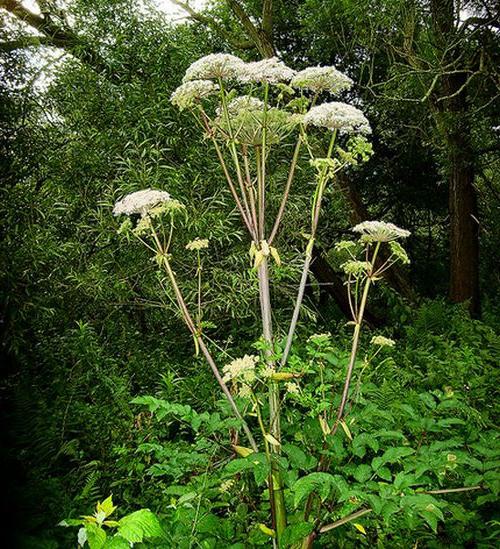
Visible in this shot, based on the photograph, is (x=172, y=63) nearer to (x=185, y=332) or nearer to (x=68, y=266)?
(x=68, y=266)

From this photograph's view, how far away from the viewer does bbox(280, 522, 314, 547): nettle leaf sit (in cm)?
155

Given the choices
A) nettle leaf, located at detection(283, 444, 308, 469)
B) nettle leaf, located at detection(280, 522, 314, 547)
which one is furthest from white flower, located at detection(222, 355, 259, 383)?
nettle leaf, located at detection(280, 522, 314, 547)

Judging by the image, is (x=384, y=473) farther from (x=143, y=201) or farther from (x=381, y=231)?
(x=143, y=201)

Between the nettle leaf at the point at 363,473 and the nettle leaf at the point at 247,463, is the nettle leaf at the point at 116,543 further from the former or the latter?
the nettle leaf at the point at 363,473

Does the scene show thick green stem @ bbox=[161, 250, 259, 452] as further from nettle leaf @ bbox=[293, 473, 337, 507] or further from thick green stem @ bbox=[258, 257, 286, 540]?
nettle leaf @ bbox=[293, 473, 337, 507]

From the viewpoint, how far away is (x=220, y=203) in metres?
4.63

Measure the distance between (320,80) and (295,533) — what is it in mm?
1807

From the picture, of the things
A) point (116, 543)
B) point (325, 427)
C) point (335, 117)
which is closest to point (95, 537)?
point (116, 543)

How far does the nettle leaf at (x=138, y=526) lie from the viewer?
102cm

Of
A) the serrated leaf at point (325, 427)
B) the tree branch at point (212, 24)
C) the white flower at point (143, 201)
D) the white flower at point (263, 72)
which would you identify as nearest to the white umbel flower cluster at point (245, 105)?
the white flower at point (263, 72)

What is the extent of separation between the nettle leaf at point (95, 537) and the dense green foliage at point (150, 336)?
626 mm

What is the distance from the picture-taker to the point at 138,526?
105 cm

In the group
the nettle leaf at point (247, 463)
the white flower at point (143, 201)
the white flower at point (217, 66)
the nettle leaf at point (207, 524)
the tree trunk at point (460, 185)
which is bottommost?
the nettle leaf at point (207, 524)

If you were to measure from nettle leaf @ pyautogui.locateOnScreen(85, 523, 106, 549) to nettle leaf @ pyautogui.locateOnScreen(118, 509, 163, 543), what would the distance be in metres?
0.05
